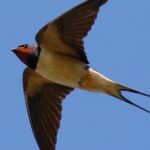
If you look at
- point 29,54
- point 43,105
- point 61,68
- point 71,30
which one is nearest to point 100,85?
point 61,68

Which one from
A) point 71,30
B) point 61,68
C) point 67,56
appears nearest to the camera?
point 71,30

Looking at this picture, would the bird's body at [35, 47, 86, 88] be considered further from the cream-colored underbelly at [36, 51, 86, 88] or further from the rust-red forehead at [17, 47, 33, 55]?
the rust-red forehead at [17, 47, 33, 55]

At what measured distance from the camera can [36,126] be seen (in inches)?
295

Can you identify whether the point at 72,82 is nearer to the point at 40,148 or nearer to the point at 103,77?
the point at 103,77

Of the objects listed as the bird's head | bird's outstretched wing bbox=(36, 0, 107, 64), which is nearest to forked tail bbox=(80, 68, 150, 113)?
bird's outstretched wing bbox=(36, 0, 107, 64)

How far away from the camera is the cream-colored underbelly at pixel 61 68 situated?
22.1ft

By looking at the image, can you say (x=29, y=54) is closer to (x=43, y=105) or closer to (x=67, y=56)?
(x=67, y=56)

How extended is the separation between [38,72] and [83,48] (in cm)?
41

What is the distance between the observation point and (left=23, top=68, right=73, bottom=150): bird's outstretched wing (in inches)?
287

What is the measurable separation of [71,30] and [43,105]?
1157 millimetres

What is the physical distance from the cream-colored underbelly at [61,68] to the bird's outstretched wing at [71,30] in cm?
6

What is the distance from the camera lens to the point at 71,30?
6.61 metres

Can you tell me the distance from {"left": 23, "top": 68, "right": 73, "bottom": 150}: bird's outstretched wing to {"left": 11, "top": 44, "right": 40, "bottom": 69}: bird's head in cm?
40

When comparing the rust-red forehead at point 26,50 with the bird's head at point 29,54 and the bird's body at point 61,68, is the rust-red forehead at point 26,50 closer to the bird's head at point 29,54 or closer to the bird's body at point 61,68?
the bird's head at point 29,54
